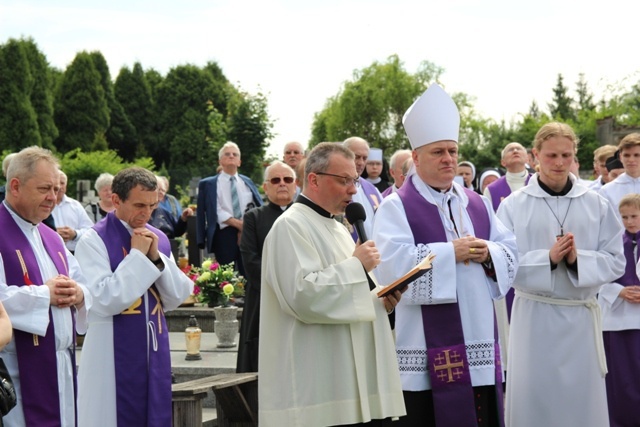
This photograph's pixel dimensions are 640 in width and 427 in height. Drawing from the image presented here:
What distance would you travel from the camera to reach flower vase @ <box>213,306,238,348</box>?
385 inches

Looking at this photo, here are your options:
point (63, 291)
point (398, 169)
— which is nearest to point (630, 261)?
point (398, 169)

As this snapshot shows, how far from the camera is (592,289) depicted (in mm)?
6762

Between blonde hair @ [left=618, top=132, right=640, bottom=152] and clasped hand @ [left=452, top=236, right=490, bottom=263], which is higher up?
blonde hair @ [left=618, top=132, right=640, bottom=152]

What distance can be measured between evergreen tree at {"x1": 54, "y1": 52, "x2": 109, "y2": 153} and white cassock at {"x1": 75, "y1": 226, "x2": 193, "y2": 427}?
158ft

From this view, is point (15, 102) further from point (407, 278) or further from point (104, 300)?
point (407, 278)

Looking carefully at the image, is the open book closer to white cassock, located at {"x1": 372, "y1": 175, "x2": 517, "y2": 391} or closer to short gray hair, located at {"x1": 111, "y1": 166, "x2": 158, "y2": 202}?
white cassock, located at {"x1": 372, "y1": 175, "x2": 517, "y2": 391}

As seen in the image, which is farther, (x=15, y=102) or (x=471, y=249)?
(x=15, y=102)

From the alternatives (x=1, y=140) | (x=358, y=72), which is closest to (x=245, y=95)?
(x=1, y=140)

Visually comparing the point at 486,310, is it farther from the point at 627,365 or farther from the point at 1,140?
the point at 1,140

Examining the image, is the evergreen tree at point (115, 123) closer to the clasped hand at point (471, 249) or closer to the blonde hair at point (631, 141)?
the blonde hair at point (631, 141)

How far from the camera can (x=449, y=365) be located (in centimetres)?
573

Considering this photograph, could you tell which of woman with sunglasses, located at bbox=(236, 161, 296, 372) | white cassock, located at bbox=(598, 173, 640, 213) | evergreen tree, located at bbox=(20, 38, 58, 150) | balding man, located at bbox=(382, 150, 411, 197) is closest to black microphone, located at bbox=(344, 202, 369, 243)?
woman with sunglasses, located at bbox=(236, 161, 296, 372)

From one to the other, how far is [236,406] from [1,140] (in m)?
41.2

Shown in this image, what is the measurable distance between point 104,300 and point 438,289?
2.05 metres
